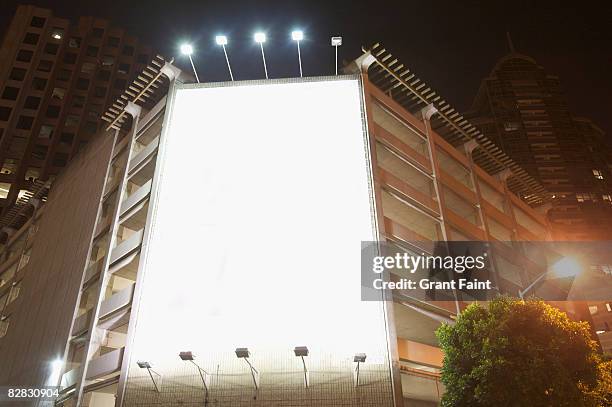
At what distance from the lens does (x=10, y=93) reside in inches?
2542

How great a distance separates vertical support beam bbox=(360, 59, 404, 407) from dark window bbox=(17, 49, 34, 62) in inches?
2256

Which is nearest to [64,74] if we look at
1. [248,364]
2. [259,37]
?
[259,37]

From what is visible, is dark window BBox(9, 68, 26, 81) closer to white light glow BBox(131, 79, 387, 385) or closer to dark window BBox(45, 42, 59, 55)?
dark window BBox(45, 42, 59, 55)

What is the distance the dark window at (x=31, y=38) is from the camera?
228 ft

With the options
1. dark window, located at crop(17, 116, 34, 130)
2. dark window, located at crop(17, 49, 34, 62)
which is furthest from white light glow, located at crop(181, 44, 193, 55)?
dark window, located at crop(17, 49, 34, 62)

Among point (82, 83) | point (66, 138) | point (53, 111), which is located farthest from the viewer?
point (82, 83)

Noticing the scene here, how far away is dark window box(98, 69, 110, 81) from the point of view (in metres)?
A: 72.9

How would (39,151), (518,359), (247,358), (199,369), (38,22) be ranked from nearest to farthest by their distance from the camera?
(518,359)
(199,369)
(247,358)
(39,151)
(38,22)

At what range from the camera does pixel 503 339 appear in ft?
54.1

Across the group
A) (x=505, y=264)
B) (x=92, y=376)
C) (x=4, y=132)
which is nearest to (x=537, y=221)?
(x=505, y=264)

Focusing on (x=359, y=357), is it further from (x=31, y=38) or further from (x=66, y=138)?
(x=31, y=38)

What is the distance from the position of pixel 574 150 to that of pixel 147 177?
71.7m

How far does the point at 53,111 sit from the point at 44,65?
7.67 metres

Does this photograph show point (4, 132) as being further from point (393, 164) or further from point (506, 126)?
point (506, 126)
